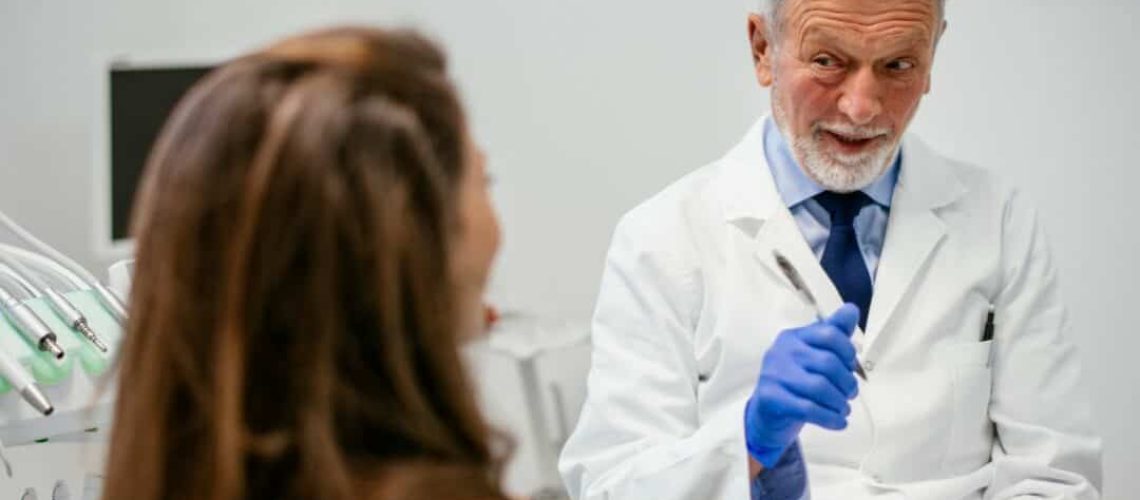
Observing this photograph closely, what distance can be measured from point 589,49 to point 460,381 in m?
1.82

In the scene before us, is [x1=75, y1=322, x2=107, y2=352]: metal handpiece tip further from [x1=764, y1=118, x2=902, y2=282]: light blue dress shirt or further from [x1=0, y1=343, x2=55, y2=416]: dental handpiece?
[x1=764, y1=118, x2=902, y2=282]: light blue dress shirt

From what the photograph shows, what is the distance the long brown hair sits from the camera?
732 mm

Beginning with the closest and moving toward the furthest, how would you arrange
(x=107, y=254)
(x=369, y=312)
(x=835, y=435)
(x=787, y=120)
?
(x=369, y=312) < (x=835, y=435) < (x=787, y=120) < (x=107, y=254)

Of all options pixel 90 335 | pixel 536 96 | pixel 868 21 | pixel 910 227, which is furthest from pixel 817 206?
pixel 536 96

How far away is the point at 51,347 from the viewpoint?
1.44 meters

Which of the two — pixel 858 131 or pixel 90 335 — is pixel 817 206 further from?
pixel 90 335

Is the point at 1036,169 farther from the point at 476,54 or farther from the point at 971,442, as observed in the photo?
the point at 476,54

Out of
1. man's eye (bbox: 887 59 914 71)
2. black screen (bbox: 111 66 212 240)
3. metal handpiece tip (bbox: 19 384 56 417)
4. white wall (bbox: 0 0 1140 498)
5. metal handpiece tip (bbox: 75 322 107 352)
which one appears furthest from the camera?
white wall (bbox: 0 0 1140 498)

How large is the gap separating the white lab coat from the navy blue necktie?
22 mm

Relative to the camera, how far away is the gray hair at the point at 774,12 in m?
1.66

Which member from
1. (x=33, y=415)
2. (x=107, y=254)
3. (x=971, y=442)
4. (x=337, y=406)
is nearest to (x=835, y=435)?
(x=971, y=442)

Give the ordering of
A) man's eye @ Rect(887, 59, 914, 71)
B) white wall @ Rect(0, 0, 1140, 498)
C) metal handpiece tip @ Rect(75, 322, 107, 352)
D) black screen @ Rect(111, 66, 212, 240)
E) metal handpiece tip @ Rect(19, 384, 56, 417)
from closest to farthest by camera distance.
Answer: metal handpiece tip @ Rect(19, 384, 56, 417) < metal handpiece tip @ Rect(75, 322, 107, 352) < man's eye @ Rect(887, 59, 914, 71) < black screen @ Rect(111, 66, 212, 240) < white wall @ Rect(0, 0, 1140, 498)

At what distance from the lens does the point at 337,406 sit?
2.46 ft

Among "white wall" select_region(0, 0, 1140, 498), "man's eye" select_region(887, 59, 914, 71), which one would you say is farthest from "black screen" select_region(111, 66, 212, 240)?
"man's eye" select_region(887, 59, 914, 71)
